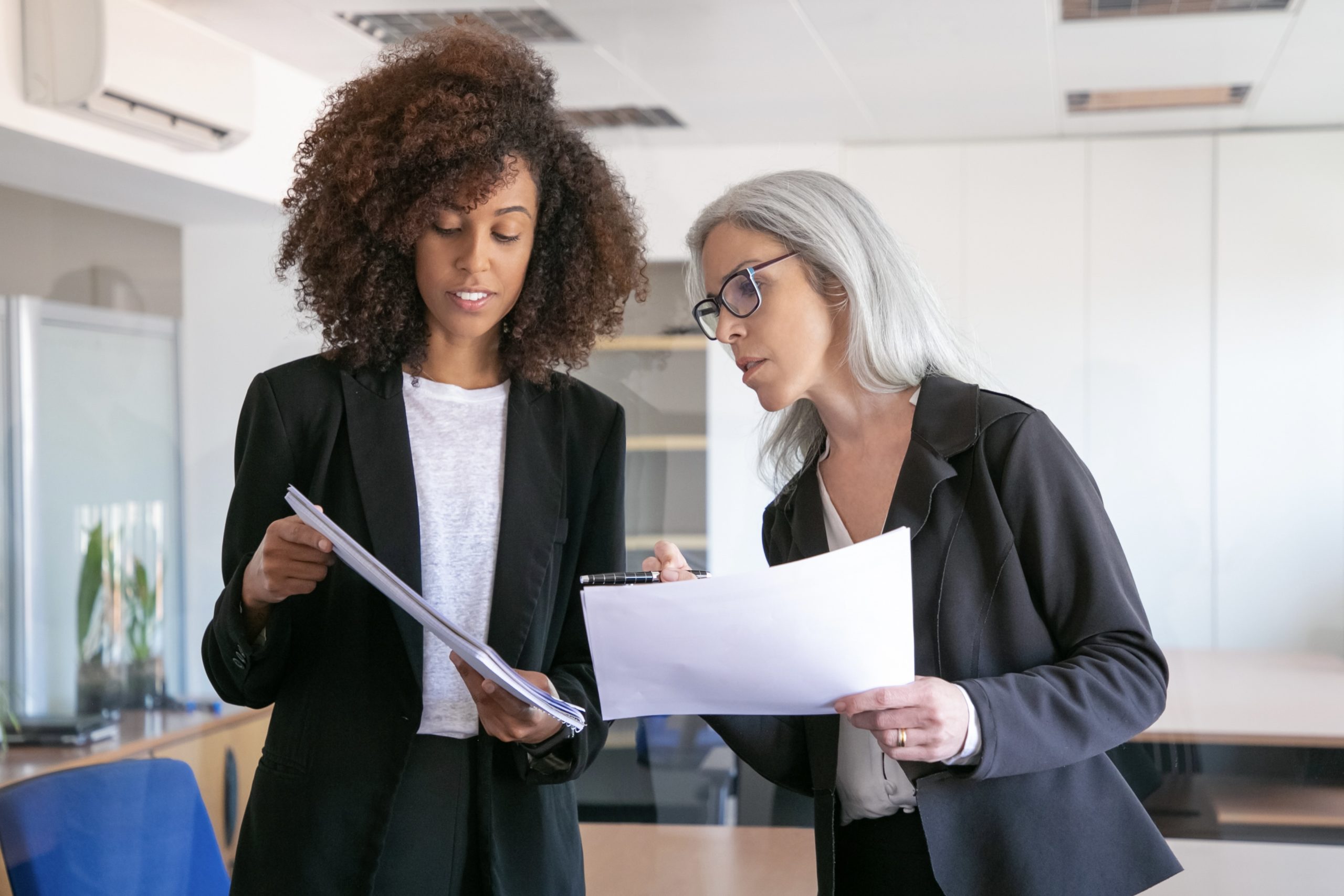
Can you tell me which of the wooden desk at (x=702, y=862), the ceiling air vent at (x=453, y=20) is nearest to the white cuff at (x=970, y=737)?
the wooden desk at (x=702, y=862)

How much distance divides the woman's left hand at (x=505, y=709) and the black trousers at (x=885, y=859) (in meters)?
0.37

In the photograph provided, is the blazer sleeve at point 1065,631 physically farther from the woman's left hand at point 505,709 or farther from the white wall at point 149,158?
the white wall at point 149,158

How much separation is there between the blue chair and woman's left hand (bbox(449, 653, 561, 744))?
3.36 feet

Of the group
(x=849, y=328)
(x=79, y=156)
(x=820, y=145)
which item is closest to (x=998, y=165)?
(x=820, y=145)

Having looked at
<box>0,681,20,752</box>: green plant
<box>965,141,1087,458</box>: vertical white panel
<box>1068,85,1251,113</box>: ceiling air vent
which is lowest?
<box>0,681,20,752</box>: green plant

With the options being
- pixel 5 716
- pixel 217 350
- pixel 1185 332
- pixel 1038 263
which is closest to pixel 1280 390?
pixel 1185 332

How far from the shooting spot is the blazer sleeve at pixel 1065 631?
1.16m

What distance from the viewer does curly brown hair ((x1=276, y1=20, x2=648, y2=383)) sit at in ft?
4.98

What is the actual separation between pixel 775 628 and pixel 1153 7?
1.97 m

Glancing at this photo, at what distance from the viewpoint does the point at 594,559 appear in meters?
1.52

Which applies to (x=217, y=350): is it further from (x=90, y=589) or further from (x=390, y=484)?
(x=390, y=484)

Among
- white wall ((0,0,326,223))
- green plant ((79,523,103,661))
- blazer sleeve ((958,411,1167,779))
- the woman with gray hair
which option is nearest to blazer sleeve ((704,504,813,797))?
the woman with gray hair

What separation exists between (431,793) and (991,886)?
2.05ft

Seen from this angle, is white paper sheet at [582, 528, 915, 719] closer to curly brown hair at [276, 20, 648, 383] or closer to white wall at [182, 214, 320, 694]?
curly brown hair at [276, 20, 648, 383]
